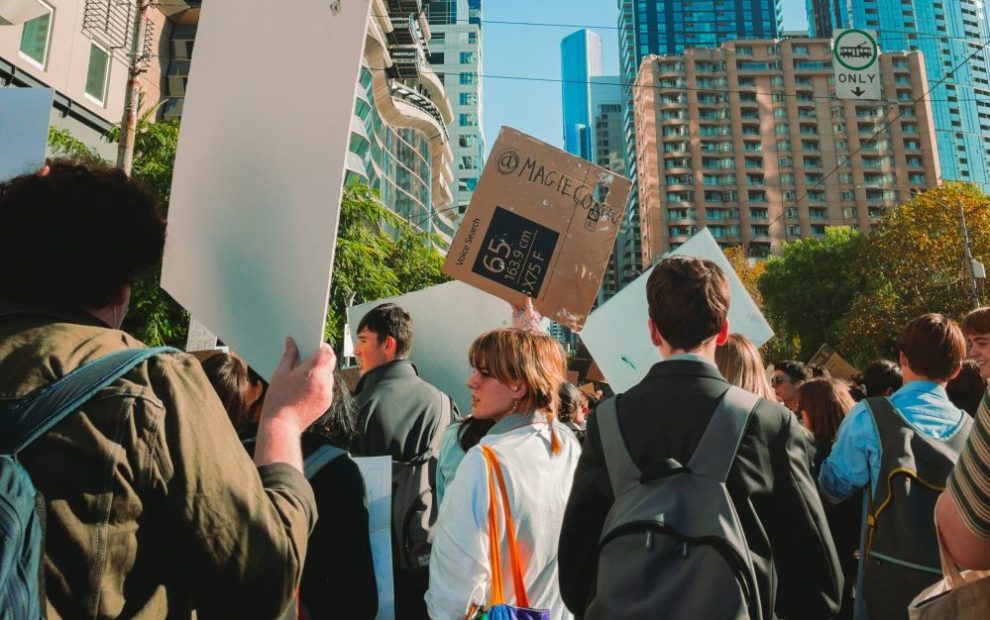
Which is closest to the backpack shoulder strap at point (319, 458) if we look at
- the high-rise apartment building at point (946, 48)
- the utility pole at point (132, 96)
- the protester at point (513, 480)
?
the protester at point (513, 480)

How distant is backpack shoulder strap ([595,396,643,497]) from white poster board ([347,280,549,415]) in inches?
109

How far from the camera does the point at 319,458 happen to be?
2057 mm

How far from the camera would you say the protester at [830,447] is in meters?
3.85

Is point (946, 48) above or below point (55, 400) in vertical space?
above

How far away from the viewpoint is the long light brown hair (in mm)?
4202

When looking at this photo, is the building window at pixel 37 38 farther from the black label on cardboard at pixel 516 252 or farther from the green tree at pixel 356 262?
the black label on cardboard at pixel 516 252

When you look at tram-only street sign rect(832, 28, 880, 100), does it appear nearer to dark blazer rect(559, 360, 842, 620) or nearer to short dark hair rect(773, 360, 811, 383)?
short dark hair rect(773, 360, 811, 383)

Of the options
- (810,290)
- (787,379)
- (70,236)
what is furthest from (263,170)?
(810,290)

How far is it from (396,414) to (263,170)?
82.2 inches

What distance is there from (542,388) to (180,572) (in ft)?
5.42

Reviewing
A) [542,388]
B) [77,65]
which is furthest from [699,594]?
[77,65]

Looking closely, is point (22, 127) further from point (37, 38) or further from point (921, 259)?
point (921, 259)

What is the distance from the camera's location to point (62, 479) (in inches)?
40.5

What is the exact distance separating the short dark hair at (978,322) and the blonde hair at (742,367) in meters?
0.95
